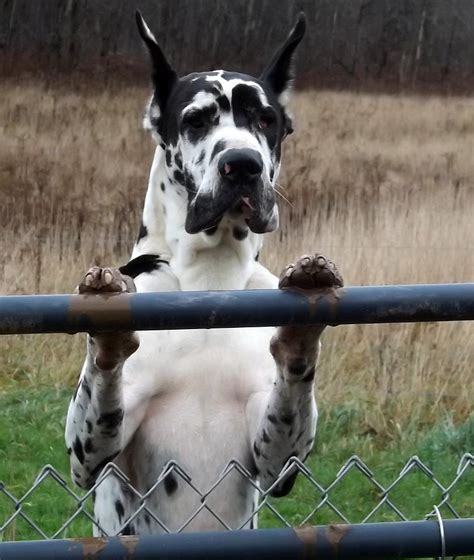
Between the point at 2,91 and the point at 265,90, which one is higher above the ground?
the point at 2,91

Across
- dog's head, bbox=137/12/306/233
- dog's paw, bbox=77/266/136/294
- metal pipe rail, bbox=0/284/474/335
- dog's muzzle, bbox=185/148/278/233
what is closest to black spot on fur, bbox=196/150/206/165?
dog's head, bbox=137/12/306/233

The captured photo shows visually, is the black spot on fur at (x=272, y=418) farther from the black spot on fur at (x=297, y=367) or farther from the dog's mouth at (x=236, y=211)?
the dog's mouth at (x=236, y=211)

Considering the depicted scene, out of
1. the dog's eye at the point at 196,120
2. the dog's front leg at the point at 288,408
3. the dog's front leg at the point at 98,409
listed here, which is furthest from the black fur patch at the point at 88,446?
the dog's eye at the point at 196,120

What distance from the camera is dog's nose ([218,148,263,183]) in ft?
14.5

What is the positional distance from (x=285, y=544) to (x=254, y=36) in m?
16.1

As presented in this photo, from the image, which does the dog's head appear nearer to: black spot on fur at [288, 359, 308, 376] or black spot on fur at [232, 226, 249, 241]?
black spot on fur at [232, 226, 249, 241]

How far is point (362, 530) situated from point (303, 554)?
11 cm

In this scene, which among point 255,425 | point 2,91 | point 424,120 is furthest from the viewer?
point 424,120

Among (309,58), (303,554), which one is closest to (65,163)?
(309,58)

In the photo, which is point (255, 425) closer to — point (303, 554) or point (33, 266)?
point (303, 554)

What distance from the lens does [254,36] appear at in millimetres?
18578

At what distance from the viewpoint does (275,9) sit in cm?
1953

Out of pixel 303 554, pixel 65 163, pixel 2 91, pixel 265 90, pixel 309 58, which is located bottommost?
pixel 303 554

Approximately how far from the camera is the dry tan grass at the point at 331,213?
8312mm
